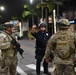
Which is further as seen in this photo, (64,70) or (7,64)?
(7,64)

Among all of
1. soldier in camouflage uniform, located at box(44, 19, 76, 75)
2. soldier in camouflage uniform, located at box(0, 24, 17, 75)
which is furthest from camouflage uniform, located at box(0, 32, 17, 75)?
soldier in camouflage uniform, located at box(44, 19, 76, 75)

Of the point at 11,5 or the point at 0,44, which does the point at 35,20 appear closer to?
the point at 11,5

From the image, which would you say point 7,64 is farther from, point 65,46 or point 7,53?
point 65,46

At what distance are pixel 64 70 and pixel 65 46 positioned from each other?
1.72 feet

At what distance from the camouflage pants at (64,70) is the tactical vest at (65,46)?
201 millimetres

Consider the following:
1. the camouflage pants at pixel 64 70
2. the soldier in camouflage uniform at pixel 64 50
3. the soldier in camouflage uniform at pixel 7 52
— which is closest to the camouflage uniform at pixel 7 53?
the soldier in camouflage uniform at pixel 7 52

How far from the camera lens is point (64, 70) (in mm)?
5422

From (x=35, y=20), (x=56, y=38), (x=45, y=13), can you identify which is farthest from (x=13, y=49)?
(x=35, y=20)

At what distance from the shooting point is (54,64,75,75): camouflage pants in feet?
17.5

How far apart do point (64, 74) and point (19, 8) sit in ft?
114

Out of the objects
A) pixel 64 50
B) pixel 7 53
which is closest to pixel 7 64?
pixel 7 53

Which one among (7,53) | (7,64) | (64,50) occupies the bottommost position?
(7,64)

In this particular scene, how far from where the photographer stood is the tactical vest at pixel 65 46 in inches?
209

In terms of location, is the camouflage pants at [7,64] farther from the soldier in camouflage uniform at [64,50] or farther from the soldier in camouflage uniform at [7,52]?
the soldier in camouflage uniform at [64,50]
